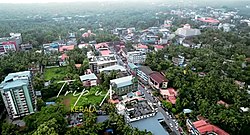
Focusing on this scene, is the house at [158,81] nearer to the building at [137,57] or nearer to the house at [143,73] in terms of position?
the house at [143,73]

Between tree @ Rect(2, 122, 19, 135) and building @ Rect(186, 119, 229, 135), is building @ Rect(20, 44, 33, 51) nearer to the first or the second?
tree @ Rect(2, 122, 19, 135)

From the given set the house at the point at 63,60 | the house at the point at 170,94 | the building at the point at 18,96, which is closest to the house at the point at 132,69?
Answer: the house at the point at 170,94

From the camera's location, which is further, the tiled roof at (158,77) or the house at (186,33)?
the house at (186,33)

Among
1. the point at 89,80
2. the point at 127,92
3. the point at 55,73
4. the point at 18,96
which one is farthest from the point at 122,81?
the point at 55,73

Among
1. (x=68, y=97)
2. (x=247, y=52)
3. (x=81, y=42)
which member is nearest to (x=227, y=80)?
(x=247, y=52)

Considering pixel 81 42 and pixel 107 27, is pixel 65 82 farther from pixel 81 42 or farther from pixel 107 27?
pixel 107 27

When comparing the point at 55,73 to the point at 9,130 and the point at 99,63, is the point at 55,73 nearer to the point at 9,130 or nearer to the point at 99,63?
the point at 99,63

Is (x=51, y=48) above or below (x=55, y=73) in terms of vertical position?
above
